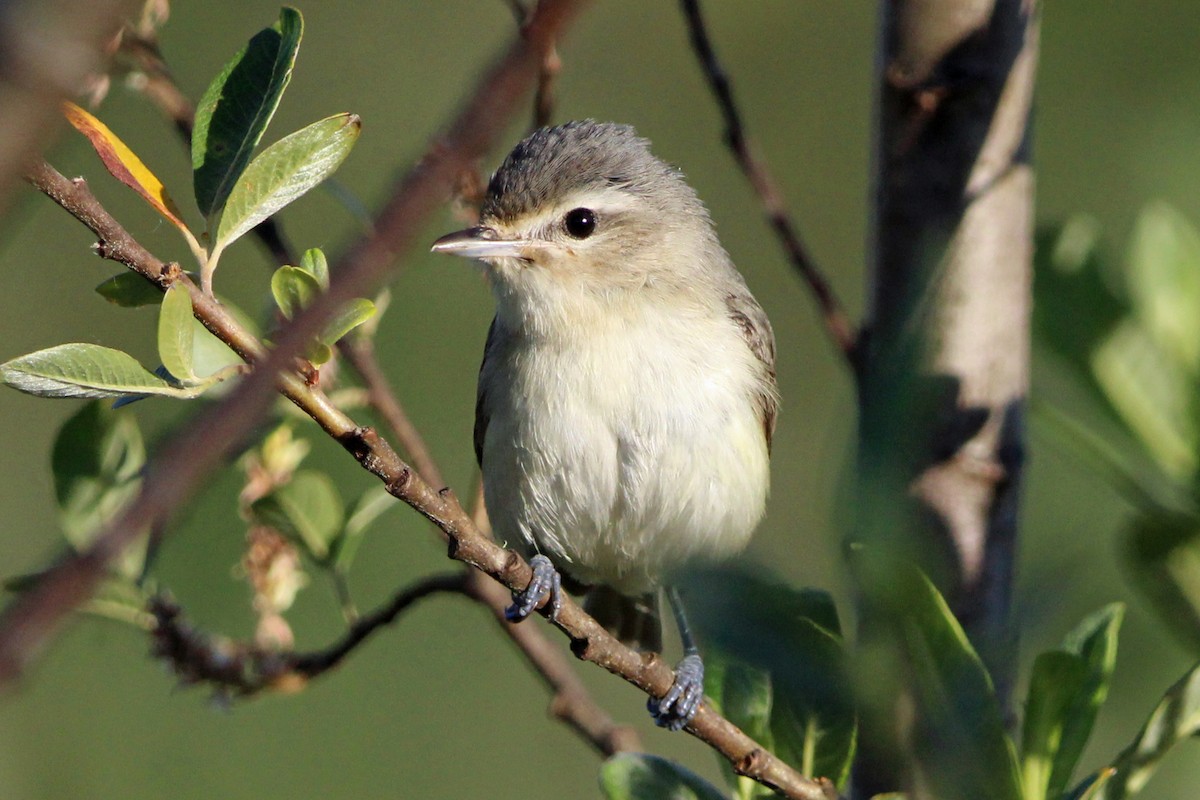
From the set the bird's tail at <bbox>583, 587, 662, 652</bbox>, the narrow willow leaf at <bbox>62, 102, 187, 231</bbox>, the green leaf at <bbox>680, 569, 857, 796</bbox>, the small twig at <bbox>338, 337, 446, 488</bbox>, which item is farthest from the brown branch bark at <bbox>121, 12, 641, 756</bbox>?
the bird's tail at <bbox>583, 587, 662, 652</bbox>

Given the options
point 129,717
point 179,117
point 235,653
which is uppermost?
point 179,117

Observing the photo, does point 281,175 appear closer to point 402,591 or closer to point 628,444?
point 402,591

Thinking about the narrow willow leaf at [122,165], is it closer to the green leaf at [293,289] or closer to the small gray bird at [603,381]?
the green leaf at [293,289]

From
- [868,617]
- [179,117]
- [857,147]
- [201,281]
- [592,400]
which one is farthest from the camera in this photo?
[857,147]

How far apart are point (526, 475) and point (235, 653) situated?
0.99 m

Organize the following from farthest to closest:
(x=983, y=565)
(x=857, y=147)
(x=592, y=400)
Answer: (x=857, y=147), (x=592, y=400), (x=983, y=565)

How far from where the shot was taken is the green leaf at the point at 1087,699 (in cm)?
150

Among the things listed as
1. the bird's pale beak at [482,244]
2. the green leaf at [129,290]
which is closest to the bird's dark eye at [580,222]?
the bird's pale beak at [482,244]

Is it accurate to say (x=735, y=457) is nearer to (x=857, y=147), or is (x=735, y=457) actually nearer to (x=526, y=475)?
(x=526, y=475)

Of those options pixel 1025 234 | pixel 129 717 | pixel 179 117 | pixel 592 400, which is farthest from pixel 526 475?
pixel 129 717

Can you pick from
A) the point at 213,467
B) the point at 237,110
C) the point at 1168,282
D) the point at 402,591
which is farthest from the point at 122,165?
the point at 1168,282

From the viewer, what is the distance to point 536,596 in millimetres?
2080

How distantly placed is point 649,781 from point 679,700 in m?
0.75

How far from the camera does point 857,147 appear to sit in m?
7.20
